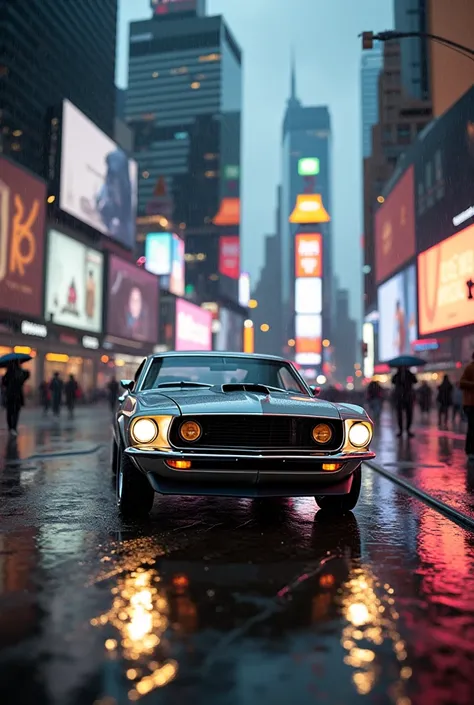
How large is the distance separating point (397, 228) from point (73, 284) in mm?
27453

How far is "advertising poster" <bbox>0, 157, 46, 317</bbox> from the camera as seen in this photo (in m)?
38.1

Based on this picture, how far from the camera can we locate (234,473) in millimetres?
4703

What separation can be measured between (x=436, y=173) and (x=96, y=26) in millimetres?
122384

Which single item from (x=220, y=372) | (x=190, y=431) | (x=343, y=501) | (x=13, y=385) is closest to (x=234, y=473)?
(x=190, y=431)

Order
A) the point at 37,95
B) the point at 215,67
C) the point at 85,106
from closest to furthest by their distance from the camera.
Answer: the point at 37,95
the point at 85,106
the point at 215,67

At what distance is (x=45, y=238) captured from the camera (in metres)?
43.8

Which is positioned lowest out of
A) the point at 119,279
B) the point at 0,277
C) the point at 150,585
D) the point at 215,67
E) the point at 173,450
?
the point at 150,585

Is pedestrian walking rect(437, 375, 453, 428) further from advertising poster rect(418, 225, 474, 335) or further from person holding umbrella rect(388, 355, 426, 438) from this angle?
advertising poster rect(418, 225, 474, 335)

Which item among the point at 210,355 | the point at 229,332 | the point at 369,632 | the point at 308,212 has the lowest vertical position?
the point at 369,632

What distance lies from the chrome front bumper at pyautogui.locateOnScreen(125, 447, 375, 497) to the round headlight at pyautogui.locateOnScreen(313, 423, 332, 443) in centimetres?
17

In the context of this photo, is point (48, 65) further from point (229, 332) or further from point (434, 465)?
point (434, 465)

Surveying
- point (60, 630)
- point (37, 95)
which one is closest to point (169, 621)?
point (60, 630)

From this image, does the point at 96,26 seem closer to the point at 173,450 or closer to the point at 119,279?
the point at 119,279

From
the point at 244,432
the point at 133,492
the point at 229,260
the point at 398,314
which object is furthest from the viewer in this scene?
the point at 229,260
